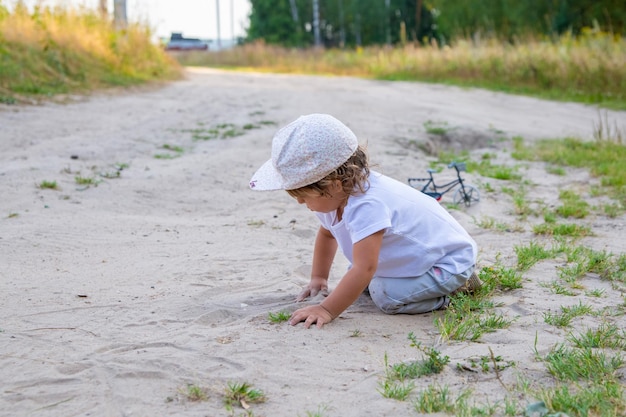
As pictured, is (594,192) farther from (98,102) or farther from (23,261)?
(98,102)

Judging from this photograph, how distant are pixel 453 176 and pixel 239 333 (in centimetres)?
384

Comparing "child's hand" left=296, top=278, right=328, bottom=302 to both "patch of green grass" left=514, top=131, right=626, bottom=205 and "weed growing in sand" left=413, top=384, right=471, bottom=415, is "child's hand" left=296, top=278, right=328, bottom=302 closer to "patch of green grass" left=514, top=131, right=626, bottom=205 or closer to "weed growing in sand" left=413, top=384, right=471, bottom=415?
"weed growing in sand" left=413, top=384, right=471, bottom=415

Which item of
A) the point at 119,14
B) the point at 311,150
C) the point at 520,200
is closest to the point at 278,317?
the point at 311,150

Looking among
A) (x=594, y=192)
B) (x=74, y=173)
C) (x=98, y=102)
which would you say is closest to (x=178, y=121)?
(x=98, y=102)

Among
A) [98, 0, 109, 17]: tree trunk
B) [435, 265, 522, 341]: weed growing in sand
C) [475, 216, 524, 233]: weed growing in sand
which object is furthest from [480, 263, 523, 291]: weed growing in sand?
[98, 0, 109, 17]: tree trunk

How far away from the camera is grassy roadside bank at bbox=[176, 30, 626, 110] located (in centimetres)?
1402

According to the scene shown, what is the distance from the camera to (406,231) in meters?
3.23

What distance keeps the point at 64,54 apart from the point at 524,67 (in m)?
9.97

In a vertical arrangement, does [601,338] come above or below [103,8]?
below

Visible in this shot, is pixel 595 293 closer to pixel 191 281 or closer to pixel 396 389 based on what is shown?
pixel 396 389

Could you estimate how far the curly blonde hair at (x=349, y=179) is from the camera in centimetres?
308

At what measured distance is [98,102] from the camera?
383 inches

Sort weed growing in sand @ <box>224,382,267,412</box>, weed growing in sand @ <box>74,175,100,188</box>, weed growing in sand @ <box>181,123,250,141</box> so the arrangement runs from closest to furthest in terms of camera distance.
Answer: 1. weed growing in sand @ <box>224,382,267,412</box>
2. weed growing in sand @ <box>74,175,100,188</box>
3. weed growing in sand @ <box>181,123,250,141</box>

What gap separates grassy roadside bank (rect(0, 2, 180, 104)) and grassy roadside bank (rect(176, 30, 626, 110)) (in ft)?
25.2
